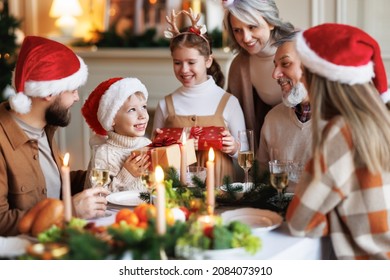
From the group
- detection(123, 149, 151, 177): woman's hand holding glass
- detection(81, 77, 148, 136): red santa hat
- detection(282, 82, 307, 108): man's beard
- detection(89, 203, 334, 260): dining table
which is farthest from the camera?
detection(81, 77, 148, 136): red santa hat

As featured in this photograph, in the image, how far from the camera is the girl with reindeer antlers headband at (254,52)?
322 centimetres

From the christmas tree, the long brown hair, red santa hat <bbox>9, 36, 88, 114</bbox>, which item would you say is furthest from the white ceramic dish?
the christmas tree

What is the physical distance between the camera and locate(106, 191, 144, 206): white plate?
2.43m

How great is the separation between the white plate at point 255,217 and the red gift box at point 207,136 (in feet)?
2.79

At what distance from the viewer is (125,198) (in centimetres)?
251

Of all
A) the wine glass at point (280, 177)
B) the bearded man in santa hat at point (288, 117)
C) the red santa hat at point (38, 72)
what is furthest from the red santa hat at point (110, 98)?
the wine glass at point (280, 177)

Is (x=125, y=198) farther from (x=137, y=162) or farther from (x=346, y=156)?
(x=346, y=156)

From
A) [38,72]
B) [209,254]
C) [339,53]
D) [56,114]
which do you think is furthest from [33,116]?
[339,53]

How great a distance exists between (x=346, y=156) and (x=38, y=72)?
1254mm

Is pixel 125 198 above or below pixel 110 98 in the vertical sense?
below

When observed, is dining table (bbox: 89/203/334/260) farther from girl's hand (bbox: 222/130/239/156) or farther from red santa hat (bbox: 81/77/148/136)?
red santa hat (bbox: 81/77/148/136)

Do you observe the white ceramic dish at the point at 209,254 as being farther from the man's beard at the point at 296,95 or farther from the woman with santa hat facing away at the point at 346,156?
the man's beard at the point at 296,95

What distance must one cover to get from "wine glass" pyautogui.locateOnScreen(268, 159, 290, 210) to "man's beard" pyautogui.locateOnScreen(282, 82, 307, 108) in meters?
0.62

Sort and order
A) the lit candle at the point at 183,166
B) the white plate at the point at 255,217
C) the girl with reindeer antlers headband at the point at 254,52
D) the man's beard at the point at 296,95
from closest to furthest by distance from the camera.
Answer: the white plate at the point at 255,217 → the lit candle at the point at 183,166 → the man's beard at the point at 296,95 → the girl with reindeer antlers headband at the point at 254,52
